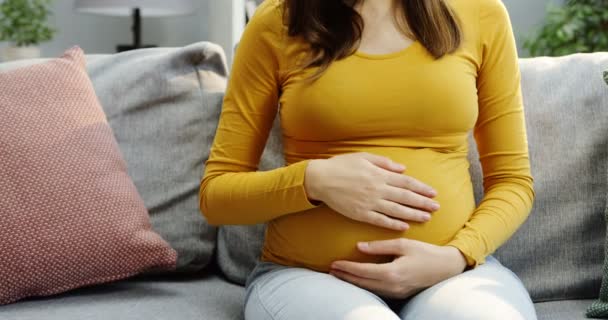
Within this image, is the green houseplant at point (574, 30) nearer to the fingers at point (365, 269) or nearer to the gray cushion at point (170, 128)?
the gray cushion at point (170, 128)

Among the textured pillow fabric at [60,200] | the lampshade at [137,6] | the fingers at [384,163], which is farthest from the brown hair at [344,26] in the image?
the lampshade at [137,6]

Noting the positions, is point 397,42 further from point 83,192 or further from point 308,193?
point 83,192

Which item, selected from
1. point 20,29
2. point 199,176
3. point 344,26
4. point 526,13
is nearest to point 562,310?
point 344,26

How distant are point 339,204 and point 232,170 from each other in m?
0.23

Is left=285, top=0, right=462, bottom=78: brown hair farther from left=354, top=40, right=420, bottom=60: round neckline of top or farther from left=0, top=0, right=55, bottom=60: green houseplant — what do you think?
left=0, top=0, right=55, bottom=60: green houseplant

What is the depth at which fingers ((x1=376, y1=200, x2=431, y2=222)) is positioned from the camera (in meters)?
Result: 1.22

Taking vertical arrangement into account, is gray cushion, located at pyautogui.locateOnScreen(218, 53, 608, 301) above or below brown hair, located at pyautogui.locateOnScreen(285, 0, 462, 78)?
below

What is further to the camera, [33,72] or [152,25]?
[152,25]

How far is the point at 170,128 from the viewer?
159cm

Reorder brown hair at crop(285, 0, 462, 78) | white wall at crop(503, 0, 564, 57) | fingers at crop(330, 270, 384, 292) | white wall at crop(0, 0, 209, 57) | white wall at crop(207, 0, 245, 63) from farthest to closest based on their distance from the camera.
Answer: white wall at crop(0, 0, 209, 57), white wall at crop(503, 0, 564, 57), white wall at crop(207, 0, 245, 63), brown hair at crop(285, 0, 462, 78), fingers at crop(330, 270, 384, 292)

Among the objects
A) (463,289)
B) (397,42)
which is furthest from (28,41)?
(463,289)

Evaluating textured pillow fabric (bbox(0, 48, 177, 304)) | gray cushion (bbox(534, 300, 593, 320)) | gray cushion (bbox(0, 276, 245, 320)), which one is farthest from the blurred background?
gray cushion (bbox(534, 300, 593, 320))

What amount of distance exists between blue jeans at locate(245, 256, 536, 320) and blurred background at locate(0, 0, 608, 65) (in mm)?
1885

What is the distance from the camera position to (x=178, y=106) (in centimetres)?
160
